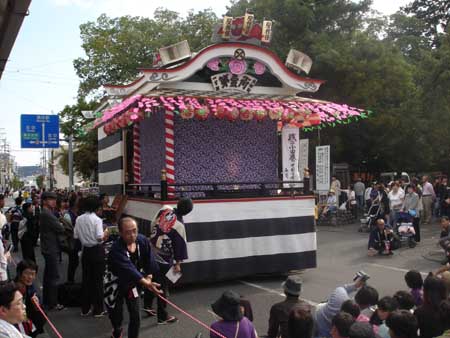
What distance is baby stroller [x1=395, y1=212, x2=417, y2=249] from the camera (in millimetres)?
13117

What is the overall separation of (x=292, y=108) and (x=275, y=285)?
3.47m

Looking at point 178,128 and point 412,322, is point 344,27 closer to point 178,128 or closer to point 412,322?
point 178,128

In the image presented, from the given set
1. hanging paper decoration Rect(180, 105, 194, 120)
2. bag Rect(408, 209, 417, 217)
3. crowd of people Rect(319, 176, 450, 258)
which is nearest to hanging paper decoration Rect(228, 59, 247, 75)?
hanging paper decoration Rect(180, 105, 194, 120)

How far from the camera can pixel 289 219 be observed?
9.36m

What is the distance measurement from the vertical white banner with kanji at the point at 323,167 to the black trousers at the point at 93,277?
36.6 ft

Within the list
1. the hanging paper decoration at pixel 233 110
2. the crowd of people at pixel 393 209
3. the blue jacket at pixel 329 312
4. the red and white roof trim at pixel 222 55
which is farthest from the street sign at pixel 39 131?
the blue jacket at pixel 329 312

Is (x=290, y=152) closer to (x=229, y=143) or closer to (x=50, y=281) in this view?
(x=229, y=143)

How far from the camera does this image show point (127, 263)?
508 cm

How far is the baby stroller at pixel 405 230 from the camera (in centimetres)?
1312

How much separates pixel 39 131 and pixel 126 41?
8344 mm

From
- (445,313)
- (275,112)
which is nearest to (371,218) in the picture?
(275,112)

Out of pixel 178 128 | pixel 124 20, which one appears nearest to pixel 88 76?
pixel 124 20

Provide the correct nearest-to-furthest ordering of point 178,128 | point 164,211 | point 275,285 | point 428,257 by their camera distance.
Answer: point 164,211 → point 275,285 → point 178,128 → point 428,257

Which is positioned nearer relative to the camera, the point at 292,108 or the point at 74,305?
the point at 74,305
